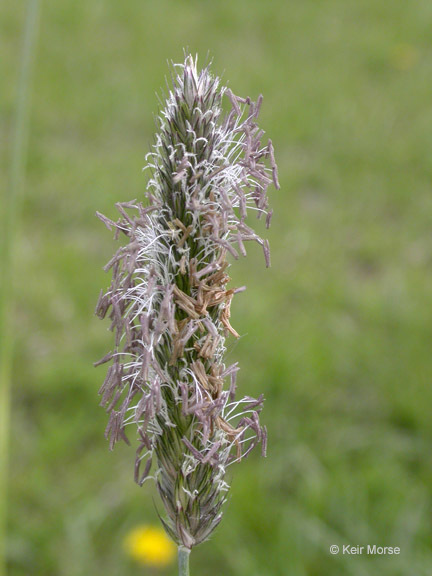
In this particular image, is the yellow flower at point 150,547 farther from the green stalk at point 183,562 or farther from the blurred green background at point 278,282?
the green stalk at point 183,562

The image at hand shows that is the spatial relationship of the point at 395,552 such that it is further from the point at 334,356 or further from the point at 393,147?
the point at 393,147

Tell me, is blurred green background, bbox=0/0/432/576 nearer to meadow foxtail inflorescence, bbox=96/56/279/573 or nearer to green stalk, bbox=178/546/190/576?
meadow foxtail inflorescence, bbox=96/56/279/573

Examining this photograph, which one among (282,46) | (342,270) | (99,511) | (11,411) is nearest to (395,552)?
(99,511)

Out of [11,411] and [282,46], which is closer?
[11,411]

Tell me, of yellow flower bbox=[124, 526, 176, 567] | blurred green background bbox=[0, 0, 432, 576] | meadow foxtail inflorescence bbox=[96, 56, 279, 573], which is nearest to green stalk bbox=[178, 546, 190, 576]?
meadow foxtail inflorescence bbox=[96, 56, 279, 573]

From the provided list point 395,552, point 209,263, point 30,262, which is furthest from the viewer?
point 30,262
